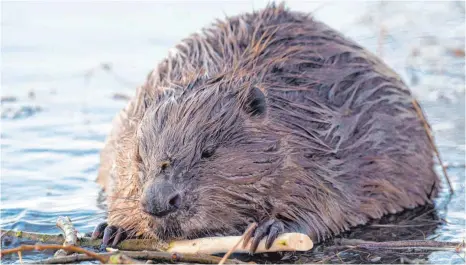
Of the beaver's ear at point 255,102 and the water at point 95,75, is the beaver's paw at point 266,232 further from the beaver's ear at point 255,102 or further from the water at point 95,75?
the water at point 95,75

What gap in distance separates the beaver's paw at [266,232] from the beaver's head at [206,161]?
0.09 m

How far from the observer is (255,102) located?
4.44 metres

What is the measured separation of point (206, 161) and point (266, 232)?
1.27 feet

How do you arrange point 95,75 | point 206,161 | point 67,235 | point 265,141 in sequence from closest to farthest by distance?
point 206,161 < point 67,235 < point 265,141 < point 95,75

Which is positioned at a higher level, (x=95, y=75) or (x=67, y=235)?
(x=95, y=75)

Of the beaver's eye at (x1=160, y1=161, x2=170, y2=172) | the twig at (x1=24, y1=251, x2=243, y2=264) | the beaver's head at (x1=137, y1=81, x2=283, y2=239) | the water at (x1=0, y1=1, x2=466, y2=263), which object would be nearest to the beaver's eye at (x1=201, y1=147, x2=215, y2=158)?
the beaver's head at (x1=137, y1=81, x2=283, y2=239)

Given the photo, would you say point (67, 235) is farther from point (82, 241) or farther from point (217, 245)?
point (217, 245)

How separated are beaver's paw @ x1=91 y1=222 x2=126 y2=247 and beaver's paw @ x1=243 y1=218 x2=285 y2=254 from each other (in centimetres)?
62

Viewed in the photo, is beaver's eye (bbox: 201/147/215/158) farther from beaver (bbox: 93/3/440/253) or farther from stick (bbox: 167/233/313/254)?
stick (bbox: 167/233/313/254)

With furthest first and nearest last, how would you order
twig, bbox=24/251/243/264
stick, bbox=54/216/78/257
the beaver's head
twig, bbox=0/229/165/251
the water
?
the water < twig, bbox=0/229/165/251 < stick, bbox=54/216/78/257 < the beaver's head < twig, bbox=24/251/243/264

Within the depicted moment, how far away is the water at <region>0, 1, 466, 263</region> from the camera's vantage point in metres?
5.58

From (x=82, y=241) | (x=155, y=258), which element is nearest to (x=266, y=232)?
(x=155, y=258)

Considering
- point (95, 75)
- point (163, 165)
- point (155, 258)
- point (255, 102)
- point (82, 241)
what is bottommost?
point (155, 258)

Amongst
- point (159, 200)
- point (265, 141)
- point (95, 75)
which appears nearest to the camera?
point (159, 200)
